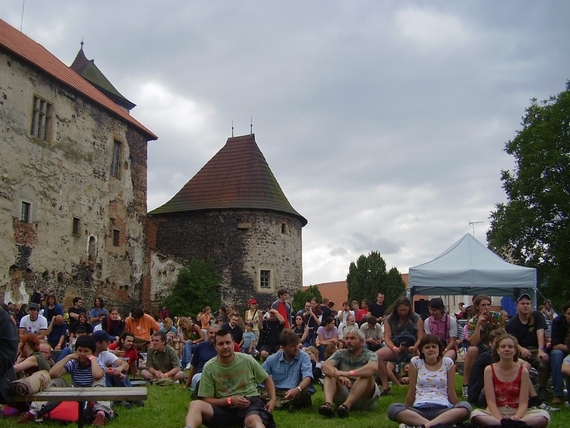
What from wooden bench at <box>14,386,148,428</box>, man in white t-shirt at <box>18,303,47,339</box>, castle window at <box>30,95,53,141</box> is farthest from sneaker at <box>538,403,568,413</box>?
castle window at <box>30,95,53,141</box>

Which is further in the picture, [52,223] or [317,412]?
[52,223]

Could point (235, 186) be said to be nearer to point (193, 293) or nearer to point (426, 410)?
point (193, 293)

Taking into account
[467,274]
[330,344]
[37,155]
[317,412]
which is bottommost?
[317,412]

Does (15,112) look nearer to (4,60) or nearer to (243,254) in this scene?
(4,60)

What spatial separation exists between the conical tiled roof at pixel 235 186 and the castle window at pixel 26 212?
9.66 m

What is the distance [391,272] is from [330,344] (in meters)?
30.9

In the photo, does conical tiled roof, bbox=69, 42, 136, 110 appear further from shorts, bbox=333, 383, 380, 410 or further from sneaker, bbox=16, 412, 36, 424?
shorts, bbox=333, 383, 380, 410

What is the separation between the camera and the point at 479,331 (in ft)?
29.0

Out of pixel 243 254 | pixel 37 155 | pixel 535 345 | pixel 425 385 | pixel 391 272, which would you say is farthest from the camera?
pixel 391 272

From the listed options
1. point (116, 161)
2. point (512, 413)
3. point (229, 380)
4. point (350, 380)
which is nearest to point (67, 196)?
point (116, 161)

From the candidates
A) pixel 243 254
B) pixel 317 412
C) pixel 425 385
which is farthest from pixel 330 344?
pixel 243 254

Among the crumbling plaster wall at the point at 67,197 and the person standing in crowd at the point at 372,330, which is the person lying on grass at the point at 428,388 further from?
the crumbling plaster wall at the point at 67,197

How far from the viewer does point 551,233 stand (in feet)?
94.8

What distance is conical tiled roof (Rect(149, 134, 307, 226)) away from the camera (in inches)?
1289
